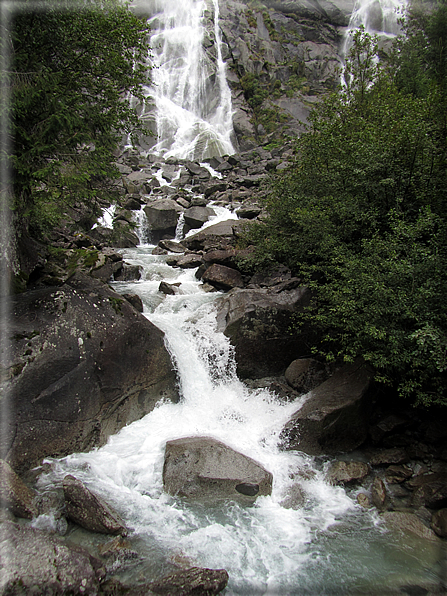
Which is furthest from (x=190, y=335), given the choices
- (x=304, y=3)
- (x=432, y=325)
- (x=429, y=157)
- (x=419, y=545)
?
(x=304, y=3)

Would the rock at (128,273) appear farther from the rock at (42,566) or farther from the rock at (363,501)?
the rock at (363,501)

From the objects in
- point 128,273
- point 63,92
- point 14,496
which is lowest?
point 14,496

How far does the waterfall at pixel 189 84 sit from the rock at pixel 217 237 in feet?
79.8

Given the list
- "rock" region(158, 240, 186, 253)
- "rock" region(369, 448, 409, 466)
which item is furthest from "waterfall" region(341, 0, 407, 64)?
"rock" region(369, 448, 409, 466)

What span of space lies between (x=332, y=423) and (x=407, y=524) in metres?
2.27

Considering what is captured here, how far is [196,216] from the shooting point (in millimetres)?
22266

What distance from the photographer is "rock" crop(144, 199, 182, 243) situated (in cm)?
2245

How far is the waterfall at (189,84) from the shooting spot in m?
41.8

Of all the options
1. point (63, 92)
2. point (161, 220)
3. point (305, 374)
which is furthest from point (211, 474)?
point (161, 220)

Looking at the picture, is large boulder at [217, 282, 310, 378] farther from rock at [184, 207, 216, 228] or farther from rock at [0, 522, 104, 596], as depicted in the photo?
rock at [184, 207, 216, 228]

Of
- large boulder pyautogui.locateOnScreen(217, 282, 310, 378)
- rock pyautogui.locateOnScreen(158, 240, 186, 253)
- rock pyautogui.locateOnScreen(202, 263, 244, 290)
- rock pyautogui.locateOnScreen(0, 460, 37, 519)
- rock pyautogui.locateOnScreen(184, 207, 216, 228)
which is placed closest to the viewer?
rock pyautogui.locateOnScreen(0, 460, 37, 519)

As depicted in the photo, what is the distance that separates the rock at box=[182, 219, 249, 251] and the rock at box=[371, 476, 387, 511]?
1130 cm

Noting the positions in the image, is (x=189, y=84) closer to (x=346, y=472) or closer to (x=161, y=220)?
(x=161, y=220)

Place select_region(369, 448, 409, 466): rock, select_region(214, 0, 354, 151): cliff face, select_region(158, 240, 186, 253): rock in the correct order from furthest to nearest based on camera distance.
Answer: select_region(214, 0, 354, 151): cliff face
select_region(158, 240, 186, 253): rock
select_region(369, 448, 409, 466): rock
